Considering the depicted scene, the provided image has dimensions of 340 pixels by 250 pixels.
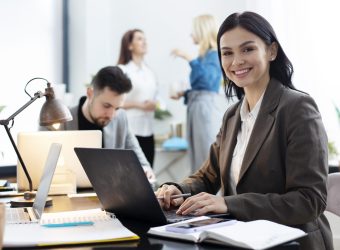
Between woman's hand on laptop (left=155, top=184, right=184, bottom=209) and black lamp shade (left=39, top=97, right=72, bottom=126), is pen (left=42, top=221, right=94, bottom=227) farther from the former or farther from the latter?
black lamp shade (left=39, top=97, right=72, bottom=126)

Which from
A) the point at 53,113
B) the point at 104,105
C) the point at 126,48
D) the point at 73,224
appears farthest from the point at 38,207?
the point at 126,48

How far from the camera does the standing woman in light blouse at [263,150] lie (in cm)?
198

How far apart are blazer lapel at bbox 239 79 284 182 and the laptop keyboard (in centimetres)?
71

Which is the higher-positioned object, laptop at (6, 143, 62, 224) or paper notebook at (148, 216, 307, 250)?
paper notebook at (148, 216, 307, 250)

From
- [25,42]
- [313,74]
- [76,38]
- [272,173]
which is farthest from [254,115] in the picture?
[76,38]

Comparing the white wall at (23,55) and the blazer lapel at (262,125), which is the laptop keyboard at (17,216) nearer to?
the blazer lapel at (262,125)

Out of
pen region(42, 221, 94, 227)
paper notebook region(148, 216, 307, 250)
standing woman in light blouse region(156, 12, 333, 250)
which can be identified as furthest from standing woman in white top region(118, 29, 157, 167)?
paper notebook region(148, 216, 307, 250)

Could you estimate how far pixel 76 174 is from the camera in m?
2.90

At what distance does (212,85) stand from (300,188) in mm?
3689

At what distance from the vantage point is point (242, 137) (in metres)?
2.39

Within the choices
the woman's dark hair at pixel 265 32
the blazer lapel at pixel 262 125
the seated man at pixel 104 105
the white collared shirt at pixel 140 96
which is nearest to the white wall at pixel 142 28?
the white collared shirt at pixel 140 96

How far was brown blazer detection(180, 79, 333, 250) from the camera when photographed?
6.48 ft

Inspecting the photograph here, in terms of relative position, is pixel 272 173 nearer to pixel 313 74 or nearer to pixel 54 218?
pixel 54 218

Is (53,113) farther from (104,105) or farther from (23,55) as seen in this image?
(23,55)
